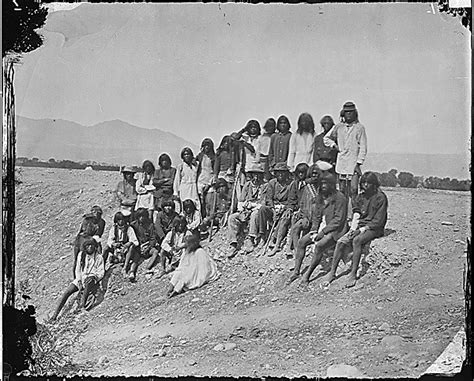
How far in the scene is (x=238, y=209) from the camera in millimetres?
1864

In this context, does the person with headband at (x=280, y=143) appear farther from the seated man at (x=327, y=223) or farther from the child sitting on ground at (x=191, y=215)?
the child sitting on ground at (x=191, y=215)

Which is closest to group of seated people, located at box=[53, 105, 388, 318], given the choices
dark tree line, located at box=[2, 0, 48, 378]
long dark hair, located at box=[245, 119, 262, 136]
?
long dark hair, located at box=[245, 119, 262, 136]

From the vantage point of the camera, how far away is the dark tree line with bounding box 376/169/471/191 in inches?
71.3

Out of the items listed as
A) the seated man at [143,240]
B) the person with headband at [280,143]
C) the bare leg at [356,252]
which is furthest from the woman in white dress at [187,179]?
the bare leg at [356,252]

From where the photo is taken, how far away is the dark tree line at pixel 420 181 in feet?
5.94

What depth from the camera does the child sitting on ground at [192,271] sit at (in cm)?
186

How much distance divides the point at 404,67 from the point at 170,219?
77 cm

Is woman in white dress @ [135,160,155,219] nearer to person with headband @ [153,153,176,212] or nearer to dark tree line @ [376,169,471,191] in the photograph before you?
person with headband @ [153,153,176,212]

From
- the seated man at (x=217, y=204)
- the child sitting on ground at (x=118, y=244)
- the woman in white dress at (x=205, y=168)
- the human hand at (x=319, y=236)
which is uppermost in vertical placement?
the woman in white dress at (x=205, y=168)

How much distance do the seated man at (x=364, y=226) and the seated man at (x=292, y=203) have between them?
0.50 ft

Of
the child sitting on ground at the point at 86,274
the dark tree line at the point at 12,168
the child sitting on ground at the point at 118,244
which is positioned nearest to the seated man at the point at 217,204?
the child sitting on ground at the point at 118,244

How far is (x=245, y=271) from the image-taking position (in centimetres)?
185

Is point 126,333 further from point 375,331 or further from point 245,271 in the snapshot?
point 375,331

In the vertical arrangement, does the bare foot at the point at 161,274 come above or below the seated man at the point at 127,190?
below
